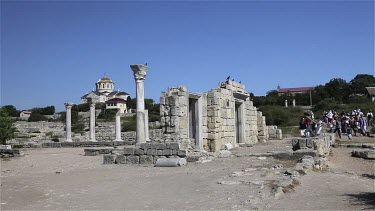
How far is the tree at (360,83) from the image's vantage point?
236ft

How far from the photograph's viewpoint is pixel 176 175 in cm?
1091

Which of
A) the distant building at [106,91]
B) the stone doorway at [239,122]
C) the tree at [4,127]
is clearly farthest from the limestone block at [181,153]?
the distant building at [106,91]

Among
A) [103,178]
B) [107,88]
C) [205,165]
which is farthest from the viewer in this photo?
[107,88]

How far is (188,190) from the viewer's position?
8.39m

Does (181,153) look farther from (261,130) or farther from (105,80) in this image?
(105,80)

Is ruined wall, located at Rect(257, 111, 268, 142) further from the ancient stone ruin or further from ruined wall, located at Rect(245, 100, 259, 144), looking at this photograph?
the ancient stone ruin

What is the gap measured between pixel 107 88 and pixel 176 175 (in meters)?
111

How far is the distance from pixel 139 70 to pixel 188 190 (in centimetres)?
1005

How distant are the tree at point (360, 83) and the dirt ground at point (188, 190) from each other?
64.5 metres

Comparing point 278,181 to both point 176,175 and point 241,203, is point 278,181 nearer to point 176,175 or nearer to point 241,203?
point 241,203

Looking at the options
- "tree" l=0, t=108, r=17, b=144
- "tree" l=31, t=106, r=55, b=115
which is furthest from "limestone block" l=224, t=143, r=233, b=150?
"tree" l=31, t=106, r=55, b=115

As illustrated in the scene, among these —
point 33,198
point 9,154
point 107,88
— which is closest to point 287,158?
point 33,198

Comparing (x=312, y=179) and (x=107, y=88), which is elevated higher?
(x=107, y=88)

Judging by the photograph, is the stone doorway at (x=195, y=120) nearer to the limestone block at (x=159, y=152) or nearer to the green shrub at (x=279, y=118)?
the limestone block at (x=159, y=152)
